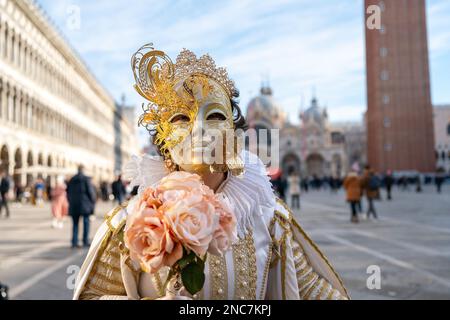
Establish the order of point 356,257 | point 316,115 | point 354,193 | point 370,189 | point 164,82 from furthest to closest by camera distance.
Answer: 1. point 316,115
2. point 370,189
3. point 354,193
4. point 356,257
5. point 164,82

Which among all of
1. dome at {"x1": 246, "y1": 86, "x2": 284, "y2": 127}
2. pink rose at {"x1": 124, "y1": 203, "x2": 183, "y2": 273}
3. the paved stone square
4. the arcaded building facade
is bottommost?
the paved stone square

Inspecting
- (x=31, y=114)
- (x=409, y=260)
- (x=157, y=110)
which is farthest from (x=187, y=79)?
(x=31, y=114)

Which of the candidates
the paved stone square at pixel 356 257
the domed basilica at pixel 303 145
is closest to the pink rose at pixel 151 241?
the paved stone square at pixel 356 257

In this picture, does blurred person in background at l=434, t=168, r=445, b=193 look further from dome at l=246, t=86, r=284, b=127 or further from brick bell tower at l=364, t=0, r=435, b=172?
dome at l=246, t=86, r=284, b=127

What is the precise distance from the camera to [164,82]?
193 centimetres

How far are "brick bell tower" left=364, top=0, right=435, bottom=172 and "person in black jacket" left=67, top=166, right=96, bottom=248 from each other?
159ft

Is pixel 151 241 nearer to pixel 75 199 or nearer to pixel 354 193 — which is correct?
pixel 75 199

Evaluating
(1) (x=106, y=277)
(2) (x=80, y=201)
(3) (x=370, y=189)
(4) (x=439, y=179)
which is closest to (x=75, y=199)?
(2) (x=80, y=201)

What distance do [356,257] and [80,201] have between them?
18.1 ft

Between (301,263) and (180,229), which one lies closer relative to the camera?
(180,229)

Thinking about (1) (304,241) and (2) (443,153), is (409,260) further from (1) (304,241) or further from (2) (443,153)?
(2) (443,153)

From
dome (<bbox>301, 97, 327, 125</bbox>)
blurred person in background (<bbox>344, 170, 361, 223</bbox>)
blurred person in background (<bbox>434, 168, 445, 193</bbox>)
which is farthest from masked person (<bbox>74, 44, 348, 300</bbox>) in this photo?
dome (<bbox>301, 97, 327, 125</bbox>)

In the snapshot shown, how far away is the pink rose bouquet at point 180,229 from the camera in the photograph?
1.37 metres

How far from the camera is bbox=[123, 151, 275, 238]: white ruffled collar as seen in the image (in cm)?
194
